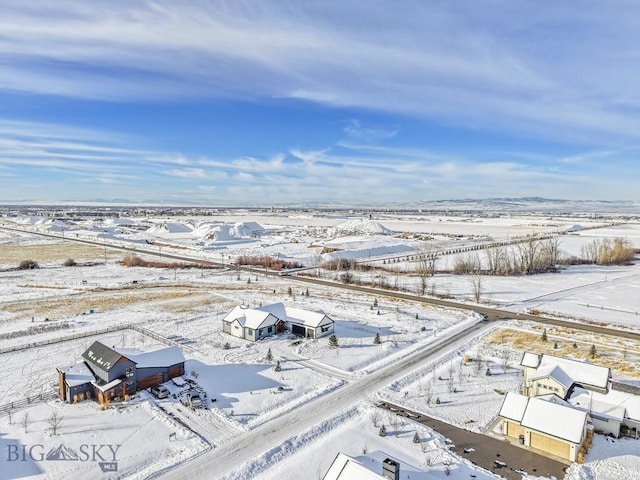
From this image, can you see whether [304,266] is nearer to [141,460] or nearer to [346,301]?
[346,301]

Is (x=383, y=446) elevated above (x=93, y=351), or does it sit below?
below

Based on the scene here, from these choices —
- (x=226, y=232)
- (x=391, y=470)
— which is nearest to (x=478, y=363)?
(x=391, y=470)

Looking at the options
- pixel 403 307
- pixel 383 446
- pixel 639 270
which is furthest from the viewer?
pixel 639 270

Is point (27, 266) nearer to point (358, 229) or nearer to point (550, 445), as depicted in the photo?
point (550, 445)

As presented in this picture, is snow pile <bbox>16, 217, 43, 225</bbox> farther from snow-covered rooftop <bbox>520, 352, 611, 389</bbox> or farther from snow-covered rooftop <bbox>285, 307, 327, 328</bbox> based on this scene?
snow-covered rooftop <bbox>520, 352, 611, 389</bbox>

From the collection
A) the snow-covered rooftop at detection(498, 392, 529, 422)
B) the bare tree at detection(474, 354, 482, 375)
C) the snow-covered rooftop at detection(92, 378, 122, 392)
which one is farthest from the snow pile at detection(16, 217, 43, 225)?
the snow-covered rooftop at detection(498, 392, 529, 422)

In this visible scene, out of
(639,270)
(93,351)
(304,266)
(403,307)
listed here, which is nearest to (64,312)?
(93,351)

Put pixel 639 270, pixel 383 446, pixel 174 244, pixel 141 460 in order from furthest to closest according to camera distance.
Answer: pixel 174 244
pixel 639 270
pixel 383 446
pixel 141 460
